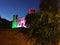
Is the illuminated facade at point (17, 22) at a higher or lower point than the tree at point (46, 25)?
higher

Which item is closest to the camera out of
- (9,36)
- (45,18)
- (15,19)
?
(45,18)

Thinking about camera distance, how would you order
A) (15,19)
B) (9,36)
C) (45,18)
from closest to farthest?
1. (45,18)
2. (9,36)
3. (15,19)

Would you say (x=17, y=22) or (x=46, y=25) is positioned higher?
(x=17, y=22)

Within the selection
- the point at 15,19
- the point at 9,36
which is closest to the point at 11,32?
the point at 9,36

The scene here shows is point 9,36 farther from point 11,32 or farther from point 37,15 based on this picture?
point 37,15

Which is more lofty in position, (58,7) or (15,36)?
(58,7)

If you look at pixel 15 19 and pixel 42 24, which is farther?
pixel 15 19

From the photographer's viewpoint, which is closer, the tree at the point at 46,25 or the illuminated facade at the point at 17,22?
the tree at the point at 46,25

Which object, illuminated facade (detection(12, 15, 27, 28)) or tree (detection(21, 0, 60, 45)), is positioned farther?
illuminated facade (detection(12, 15, 27, 28))

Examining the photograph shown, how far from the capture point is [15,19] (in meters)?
33.5

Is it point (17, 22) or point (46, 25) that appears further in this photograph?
point (17, 22)

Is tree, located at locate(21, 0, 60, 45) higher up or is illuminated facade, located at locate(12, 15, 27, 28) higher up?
illuminated facade, located at locate(12, 15, 27, 28)

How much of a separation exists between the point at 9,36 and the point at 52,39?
555 centimetres

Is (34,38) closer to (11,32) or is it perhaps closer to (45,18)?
(45,18)
